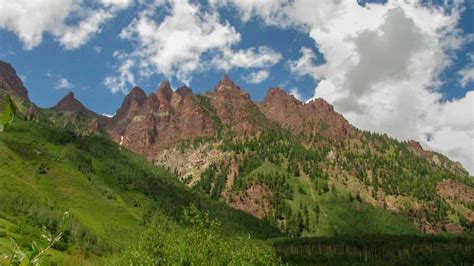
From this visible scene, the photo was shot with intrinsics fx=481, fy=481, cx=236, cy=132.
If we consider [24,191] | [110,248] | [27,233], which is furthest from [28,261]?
[24,191]

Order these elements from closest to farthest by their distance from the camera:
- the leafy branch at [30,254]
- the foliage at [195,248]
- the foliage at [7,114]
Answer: the foliage at [7,114], the leafy branch at [30,254], the foliage at [195,248]

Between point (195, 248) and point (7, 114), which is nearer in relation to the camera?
point (7, 114)

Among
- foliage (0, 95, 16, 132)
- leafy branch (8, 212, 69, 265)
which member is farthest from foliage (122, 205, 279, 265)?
foliage (0, 95, 16, 132)

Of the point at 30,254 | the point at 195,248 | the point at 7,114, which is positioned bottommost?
the point at 30,254

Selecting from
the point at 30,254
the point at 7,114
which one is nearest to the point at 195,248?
the point at 30,254

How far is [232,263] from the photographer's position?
39.9 m

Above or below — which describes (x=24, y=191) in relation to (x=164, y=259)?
above

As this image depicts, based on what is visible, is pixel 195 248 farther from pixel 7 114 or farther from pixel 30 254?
pixel 7 114

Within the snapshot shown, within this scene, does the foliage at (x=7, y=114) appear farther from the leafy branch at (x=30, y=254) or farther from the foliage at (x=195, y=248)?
the foliage at (x=195, y=248)

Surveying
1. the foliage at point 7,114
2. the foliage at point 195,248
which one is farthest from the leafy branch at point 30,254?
the foliage at point 195,248

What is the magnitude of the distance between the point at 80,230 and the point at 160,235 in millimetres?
127362

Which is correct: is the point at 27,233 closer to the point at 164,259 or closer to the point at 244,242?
the point at 164,259

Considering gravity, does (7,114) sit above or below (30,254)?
above

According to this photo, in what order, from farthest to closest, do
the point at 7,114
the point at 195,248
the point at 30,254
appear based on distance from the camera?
the point at 195,248 < the point at 30,254 < the point at 7,114
